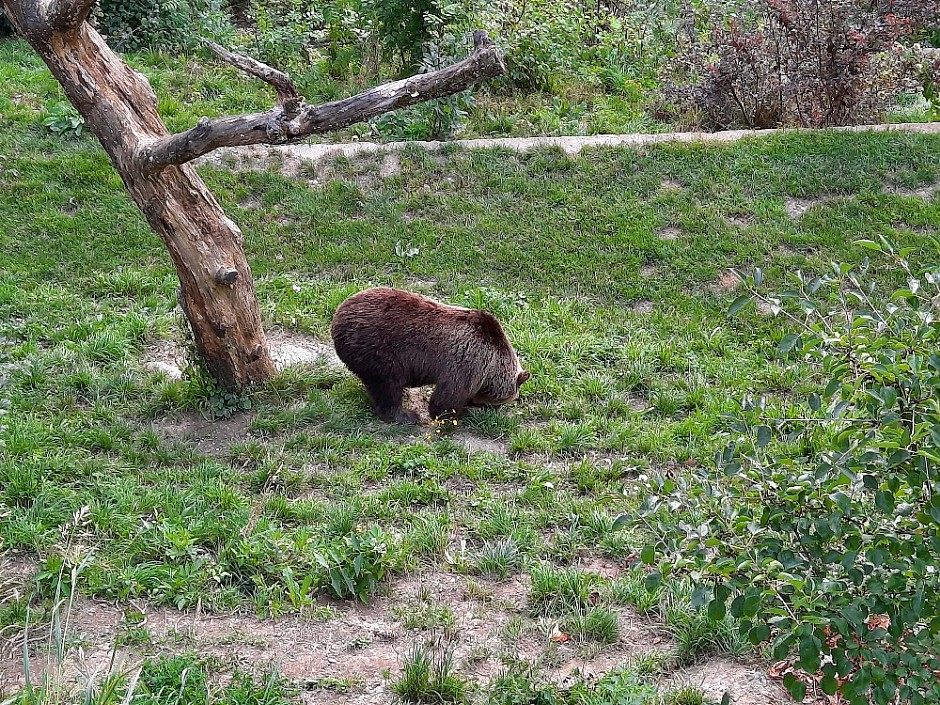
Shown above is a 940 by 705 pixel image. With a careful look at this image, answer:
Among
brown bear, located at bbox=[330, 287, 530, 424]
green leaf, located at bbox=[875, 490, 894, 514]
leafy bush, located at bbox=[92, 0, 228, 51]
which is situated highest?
leafy bush, located at bbox=[92, 0, 228, 51]

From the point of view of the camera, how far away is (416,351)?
6.85 metres

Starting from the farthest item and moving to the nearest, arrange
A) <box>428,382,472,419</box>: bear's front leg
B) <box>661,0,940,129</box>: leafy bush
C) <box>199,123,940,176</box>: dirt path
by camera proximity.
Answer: <box>661,0,940,129</box>: leafy bush, <box>199,123,940,176</box>: dirt path, <box>428,382,472,419</box>: bear's front leg

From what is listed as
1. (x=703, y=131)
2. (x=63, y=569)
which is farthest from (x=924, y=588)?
(x=703, y=131)

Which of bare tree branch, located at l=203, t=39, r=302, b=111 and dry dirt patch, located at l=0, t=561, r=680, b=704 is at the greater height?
bare tree branch, located at l=203, t=39, r=302, b=111

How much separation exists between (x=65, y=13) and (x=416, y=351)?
322 centimetres

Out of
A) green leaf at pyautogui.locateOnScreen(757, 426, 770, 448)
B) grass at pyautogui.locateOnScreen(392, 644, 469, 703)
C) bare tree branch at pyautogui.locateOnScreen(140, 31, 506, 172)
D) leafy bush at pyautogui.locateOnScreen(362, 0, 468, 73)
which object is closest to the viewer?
green leaf at pyautogui.locateOnScreen(757, 426, 770, 448)

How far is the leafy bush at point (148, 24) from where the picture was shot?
13203 millimetres

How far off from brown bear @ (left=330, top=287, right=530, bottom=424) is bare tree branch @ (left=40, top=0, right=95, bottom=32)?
2.59 m

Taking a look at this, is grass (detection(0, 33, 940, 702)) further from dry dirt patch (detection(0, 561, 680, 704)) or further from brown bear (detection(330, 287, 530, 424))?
brown bear (detection(330, 287, 530, 424))

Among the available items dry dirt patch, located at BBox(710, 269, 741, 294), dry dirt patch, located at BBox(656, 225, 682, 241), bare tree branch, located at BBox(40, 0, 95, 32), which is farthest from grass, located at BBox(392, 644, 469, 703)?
dry dirt patch, located at BBox(656, 225, 682, 241)

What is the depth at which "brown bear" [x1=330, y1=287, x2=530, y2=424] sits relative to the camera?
682 cm

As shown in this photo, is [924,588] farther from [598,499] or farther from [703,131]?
[703,131]

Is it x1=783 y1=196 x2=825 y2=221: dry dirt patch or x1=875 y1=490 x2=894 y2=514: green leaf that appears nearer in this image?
x1=875 y1=490 x2=894 y2=514: green leaf

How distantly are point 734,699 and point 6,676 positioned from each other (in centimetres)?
330
